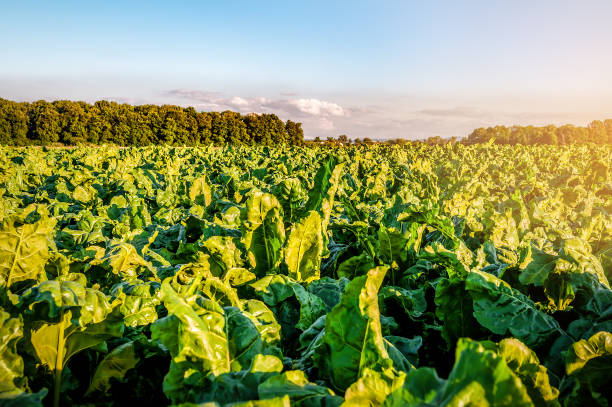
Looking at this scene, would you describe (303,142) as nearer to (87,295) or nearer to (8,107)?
(8,107)

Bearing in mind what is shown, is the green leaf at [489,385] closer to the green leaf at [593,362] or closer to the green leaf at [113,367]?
the green leaf at [593,362]

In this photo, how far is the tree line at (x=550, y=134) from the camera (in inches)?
2507

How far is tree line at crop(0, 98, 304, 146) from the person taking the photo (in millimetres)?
60750

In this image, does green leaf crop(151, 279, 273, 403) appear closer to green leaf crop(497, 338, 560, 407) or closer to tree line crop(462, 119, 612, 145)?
green leaf crop(497, 338, 560, 407)

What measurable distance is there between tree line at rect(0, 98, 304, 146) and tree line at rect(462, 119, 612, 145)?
123ft

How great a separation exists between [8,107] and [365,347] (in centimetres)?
8281

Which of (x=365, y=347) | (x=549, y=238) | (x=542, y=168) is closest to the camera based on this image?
(x=365, y=347)

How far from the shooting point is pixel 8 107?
61.7m

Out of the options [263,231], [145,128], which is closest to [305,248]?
[263,231]

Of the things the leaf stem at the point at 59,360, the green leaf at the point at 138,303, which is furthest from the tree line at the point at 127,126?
the leaf stem at the point at 59,360

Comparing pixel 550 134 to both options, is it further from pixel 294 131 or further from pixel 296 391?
pixel 296 391

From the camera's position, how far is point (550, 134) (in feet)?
210

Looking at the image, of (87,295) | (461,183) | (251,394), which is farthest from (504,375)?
(461,183)

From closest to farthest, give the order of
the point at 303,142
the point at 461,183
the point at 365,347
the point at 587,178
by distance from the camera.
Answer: the point at 365,347, the point at 461,183, the point at 587,178, the point at 303,142
